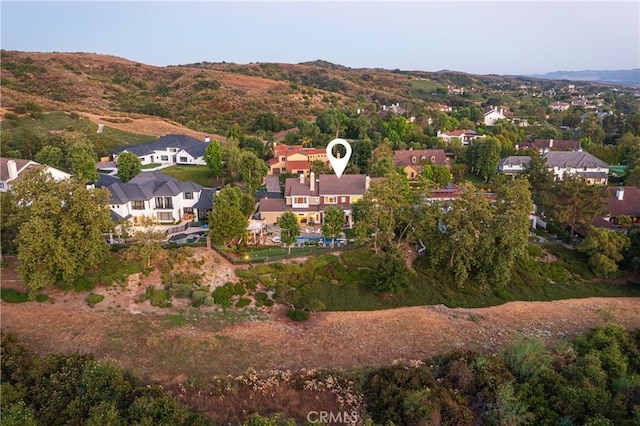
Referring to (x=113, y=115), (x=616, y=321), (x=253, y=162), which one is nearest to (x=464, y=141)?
(x=253, y=162)

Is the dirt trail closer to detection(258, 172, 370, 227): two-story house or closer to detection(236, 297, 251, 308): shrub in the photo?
detection(236, 297, 251, 308): shrub

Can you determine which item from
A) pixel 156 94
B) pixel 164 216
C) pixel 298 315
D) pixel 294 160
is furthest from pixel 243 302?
pixel 156 94

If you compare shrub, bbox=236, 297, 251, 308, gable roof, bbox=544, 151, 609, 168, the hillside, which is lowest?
shrub, bbox=236, 297, 251, 308

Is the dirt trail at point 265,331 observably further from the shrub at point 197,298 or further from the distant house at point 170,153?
the distant house at point 170,153

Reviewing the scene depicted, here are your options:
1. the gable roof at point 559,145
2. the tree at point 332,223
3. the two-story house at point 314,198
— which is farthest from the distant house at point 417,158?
the tree at point 332,223

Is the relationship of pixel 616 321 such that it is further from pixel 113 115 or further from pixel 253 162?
pixel 113 115

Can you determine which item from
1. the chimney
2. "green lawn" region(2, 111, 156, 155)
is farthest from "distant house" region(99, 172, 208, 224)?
"green lawn" region(2, 111, 156, 155)

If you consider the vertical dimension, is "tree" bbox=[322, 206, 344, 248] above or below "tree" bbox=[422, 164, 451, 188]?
below
